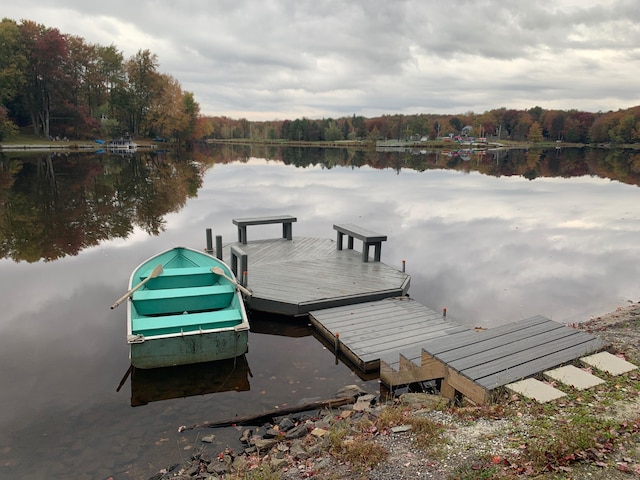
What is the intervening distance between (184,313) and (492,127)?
498 feet

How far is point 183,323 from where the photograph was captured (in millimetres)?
7812

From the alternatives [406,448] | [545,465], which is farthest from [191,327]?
[545,465]

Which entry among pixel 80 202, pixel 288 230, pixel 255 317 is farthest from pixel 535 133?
pixel 255 317

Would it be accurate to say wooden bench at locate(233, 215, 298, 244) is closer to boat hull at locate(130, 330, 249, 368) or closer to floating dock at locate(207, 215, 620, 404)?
floating dock at locate(207, 215, 620, 404)

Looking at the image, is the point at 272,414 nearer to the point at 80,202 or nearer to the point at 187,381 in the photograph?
the point at 187,381

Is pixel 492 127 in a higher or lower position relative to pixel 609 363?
higher

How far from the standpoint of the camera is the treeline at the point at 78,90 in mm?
57188

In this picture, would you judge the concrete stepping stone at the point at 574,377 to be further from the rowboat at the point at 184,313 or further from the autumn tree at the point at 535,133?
the autumn tree at the point at 535,133

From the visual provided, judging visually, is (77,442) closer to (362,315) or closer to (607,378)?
(362,315)

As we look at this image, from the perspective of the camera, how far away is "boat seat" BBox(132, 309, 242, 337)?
7.63 metres

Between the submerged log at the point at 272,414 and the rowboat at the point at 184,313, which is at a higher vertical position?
the rowboat at the point at 184,313

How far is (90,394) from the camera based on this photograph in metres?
7.15

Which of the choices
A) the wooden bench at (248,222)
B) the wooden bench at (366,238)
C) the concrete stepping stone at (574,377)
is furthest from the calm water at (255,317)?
the concrete stepping stone at (574,377)

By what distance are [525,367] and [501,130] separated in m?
150
